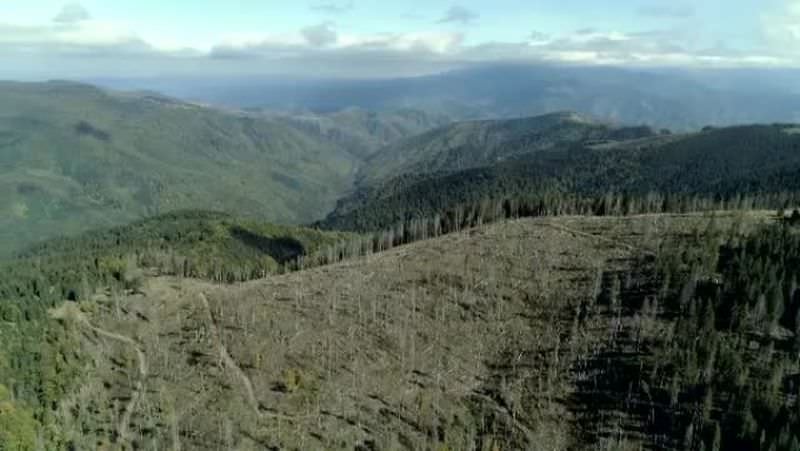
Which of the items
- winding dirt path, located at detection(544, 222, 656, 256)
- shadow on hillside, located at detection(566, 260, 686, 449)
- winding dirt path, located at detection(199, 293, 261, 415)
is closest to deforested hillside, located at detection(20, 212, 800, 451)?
shadow on hillside, located at detection(566, 260, 686, 449)

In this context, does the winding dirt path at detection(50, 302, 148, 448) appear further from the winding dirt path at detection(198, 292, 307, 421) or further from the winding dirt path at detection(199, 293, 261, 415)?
the winding dirt path at detection(198, 292, 307, 421)

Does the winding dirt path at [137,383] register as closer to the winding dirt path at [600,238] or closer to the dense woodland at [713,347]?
the dense woodland at [713,347]

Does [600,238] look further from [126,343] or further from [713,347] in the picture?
[126,343]

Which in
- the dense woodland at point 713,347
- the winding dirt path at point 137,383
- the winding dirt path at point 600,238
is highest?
the winding dirt path at point 600,238

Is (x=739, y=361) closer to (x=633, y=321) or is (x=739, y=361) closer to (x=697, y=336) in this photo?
(x=697, y=336)

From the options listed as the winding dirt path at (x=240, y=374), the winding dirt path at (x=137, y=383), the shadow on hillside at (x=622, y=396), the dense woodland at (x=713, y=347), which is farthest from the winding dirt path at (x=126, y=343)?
the dense woodland at (x=713, y=347)

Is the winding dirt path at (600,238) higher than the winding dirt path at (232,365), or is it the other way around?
the winding dirt path at (600,238)

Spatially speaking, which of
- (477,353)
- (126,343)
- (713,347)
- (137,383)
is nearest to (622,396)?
(713,347)

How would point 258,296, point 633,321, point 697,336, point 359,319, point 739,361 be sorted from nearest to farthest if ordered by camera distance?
point 739,361, point 697,336, point 633,321, point 359,319, point 258,296

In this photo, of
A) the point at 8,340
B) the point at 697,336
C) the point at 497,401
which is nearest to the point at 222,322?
the point at 8,340
